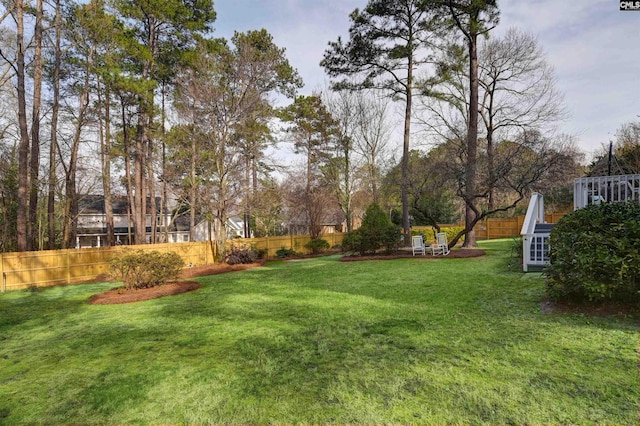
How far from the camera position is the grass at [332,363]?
2367 mm

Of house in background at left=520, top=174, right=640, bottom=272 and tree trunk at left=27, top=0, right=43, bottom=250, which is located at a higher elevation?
tree trunk at left=27, top=0, right=43, bottom=250

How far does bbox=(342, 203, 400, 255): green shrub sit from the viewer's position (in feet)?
45.3

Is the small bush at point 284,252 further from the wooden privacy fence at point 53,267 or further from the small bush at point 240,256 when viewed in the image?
the wooden privacy fence at point 53,267

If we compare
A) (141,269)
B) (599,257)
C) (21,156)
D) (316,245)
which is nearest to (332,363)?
(599,257)

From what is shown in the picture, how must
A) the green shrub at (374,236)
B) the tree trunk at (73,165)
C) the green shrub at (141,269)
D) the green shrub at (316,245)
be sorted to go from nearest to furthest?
1. the green shrub at (141,269)
2. the green shrub at (374,236)
3. the tree trunk at (73,165)
4. the green shrub at (316,245)

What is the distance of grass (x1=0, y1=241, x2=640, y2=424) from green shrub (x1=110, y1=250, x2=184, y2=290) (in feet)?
7.31

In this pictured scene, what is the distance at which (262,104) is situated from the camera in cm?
1559

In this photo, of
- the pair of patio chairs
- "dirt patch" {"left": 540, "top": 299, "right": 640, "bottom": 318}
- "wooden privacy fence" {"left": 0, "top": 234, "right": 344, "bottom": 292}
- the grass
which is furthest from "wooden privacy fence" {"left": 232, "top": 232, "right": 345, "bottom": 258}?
"dirt patch" {"left": 540, "top": 299, "right": 640, "bottom": 318}

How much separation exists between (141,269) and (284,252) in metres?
10.2

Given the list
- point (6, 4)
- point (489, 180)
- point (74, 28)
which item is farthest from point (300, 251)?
point (6, 4)

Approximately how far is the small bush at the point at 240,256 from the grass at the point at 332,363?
796 cm

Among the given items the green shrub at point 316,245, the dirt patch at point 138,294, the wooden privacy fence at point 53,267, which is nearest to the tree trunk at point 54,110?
the wooden privacy fence at point 53,267

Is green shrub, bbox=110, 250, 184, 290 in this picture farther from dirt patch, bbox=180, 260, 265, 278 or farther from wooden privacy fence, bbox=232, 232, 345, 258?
wooden privacy fence, bbox=232, 232, 345, 258

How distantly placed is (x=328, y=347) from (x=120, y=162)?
19.2 metres
